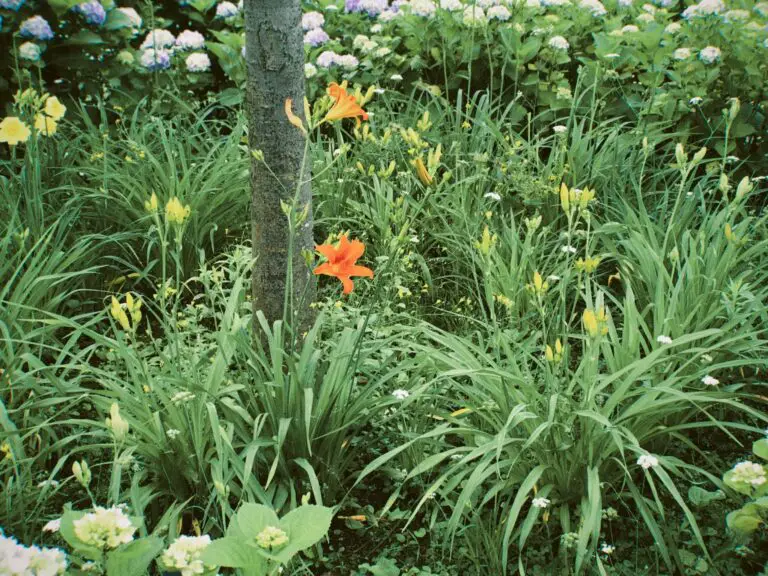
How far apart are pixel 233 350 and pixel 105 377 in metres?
0.41

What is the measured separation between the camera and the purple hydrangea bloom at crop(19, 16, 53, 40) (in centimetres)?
321

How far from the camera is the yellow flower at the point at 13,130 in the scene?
262 centimetres

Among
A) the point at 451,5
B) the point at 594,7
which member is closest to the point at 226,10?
the point at 451,5

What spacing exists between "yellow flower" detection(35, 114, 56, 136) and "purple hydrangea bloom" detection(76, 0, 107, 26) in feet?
2.41

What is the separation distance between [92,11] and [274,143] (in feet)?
6.05

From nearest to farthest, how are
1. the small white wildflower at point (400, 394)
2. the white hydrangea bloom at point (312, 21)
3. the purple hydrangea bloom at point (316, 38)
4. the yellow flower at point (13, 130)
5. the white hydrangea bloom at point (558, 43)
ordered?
the small white wildflower at point (400, 394), the yellow flower at point (13, 130), the white hydrangea bloom at point (558, 43), the purple hydrangea bloom at point (316, 38), the white hydrangea bloom at point (312, 21)

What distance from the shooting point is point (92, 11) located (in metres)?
3.36

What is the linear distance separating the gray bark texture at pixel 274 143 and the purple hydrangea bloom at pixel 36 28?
1681mm

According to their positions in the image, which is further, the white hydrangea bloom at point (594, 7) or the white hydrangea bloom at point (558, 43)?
the white hydrangea bloom at point (594, 7)

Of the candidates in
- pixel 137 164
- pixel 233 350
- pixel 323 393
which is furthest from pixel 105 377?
pixel 137 164

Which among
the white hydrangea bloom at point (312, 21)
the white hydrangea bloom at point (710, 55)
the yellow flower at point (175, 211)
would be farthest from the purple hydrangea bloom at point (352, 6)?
the yellow flower at point (175, 211)

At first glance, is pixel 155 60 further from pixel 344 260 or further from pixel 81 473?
pixel 81 473

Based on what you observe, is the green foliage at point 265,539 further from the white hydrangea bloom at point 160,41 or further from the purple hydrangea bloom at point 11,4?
the white hydrangea bloom at point 160,41

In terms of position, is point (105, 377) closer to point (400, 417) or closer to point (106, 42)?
point (400, 417)
